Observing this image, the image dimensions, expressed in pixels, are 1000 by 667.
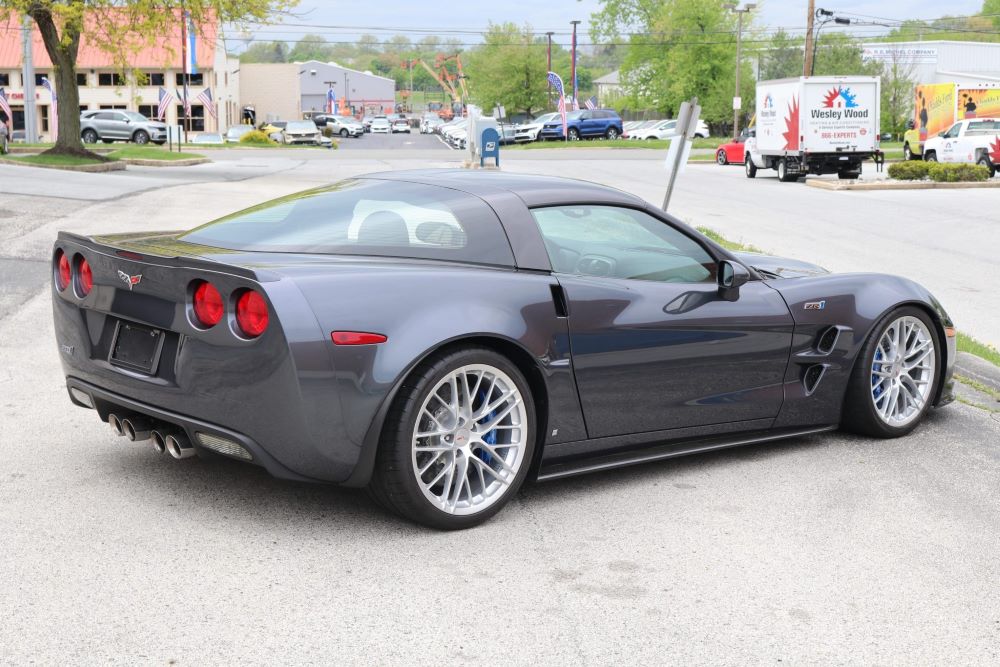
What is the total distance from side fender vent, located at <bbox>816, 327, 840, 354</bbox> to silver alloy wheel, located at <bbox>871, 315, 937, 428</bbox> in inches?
11.7

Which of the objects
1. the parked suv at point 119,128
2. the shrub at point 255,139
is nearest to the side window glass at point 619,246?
the parked suv at point 119,128

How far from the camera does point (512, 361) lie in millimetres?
4535

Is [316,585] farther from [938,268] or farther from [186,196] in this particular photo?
[186,196]

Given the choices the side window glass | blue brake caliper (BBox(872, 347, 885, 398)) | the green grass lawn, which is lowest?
blue brake caliper (BBox(872, 347, 885, 398))

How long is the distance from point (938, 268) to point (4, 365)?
10.4m

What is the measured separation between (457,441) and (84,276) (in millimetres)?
1747

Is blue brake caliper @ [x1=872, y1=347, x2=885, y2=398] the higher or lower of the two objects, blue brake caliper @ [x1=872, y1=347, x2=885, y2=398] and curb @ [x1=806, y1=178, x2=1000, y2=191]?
the higher

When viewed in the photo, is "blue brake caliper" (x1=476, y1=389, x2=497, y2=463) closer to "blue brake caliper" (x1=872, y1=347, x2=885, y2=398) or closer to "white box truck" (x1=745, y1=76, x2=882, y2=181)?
"blue brake caliper" (x1=872, y1=347, x2=885, y2=398)

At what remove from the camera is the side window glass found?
16.1ft

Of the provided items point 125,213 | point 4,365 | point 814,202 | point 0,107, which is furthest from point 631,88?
point 4,365

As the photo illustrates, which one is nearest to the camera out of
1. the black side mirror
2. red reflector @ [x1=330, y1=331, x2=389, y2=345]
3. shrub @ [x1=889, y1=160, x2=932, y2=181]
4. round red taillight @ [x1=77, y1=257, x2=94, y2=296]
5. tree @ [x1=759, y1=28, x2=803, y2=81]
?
red reflector @ [x1=330, y1=331, x2=389, y2=345]

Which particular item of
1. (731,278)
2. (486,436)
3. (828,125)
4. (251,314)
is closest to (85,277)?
(251,314)

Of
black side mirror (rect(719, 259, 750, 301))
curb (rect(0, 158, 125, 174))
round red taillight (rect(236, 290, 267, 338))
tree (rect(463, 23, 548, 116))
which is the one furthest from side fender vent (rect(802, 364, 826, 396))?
tree (rect(463, 23, 548, 116))

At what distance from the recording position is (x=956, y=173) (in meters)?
29.0
